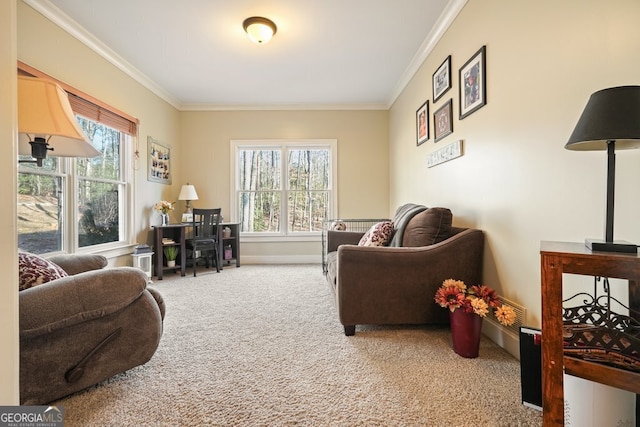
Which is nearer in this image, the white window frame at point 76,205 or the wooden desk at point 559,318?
the wooden desk at point 559,318

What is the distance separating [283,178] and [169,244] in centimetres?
203

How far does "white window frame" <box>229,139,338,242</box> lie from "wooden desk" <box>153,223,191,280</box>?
967 mm

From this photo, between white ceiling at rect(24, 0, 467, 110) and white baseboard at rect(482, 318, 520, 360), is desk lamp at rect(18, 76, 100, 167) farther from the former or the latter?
white baseboard at rect(482, 318, 520, 360)

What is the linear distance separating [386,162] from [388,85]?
125 cm

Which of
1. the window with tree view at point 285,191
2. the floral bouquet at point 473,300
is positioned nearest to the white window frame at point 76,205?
the window with tree view at point 285,191

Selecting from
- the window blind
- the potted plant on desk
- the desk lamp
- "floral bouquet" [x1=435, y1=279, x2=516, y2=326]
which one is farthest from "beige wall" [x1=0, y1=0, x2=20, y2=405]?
the potted plant on desk

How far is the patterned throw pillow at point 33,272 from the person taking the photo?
1295 millimetres

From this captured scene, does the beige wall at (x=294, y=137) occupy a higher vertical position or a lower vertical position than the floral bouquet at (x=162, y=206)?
higher

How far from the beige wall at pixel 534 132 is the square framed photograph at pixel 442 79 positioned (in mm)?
82

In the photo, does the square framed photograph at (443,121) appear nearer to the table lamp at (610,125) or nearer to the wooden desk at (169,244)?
the table lamp at (610,125)

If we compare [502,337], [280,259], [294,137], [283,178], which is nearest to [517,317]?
[502,337]

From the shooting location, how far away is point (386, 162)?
4.76 metres

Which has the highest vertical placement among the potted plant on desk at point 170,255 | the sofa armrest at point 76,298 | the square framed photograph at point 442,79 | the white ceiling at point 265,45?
the white ceiling at point 265,45

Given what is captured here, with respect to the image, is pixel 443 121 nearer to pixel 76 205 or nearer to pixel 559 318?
pixel 559 318
